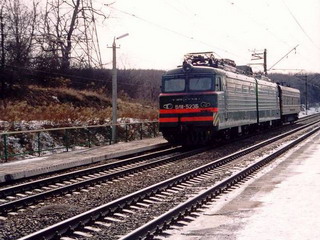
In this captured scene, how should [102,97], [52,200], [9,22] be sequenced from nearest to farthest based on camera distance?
[52,200] < [9,22] < [102,97]

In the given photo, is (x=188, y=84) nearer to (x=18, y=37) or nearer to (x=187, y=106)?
(x=187, y=106)

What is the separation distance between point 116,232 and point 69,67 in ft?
109

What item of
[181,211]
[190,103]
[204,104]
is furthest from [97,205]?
[190,103]

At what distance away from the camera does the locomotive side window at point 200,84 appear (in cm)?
1881

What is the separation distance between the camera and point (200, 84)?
19.0 m

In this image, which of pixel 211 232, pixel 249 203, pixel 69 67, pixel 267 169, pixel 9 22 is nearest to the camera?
pixel 211 232

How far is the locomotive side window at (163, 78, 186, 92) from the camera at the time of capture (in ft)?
63.5

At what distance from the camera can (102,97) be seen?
119 ft

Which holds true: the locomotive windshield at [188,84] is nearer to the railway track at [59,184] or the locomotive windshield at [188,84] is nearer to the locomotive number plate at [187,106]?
the locomotive number plate at [187,106]

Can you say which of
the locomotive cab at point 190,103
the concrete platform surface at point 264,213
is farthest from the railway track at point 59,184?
the concrete platform surface at point 264,213

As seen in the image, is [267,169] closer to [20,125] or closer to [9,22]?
[20,125]

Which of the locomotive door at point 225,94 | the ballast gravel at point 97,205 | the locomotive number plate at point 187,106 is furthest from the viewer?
the locomotive door at point 225,94

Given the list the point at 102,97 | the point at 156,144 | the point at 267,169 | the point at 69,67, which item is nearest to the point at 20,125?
the point at 156,144

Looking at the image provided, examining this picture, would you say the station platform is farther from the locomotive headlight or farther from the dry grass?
the dry grass
